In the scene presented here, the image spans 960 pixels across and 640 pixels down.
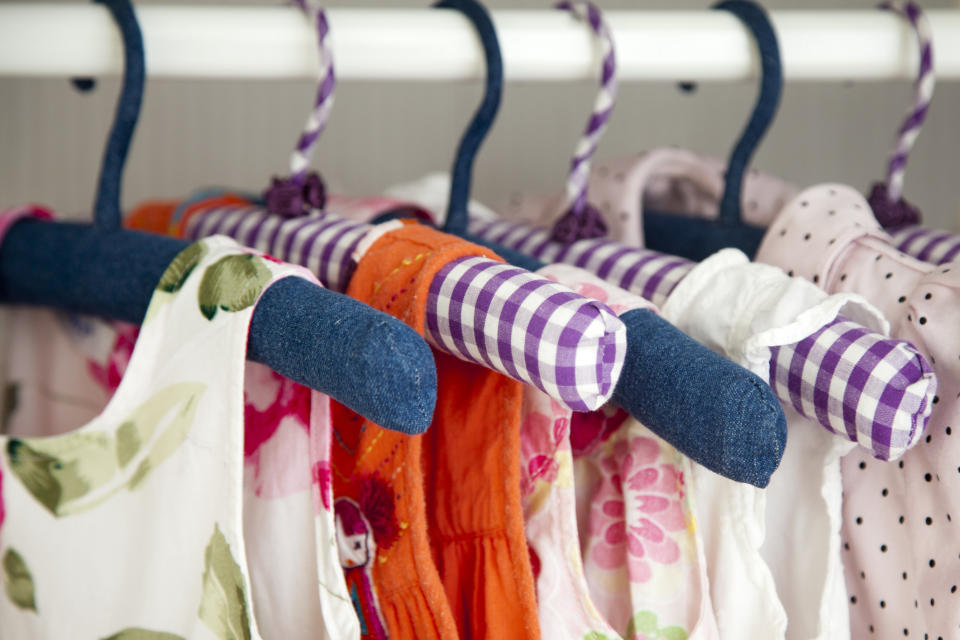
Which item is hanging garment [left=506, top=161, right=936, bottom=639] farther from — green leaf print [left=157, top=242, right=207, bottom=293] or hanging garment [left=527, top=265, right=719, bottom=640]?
green leaf print [left=157, top=242, right=207, bottom=293]

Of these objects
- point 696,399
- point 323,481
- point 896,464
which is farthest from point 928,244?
point 323,481

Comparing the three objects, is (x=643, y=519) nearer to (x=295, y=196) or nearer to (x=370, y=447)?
(x=370, y=447)

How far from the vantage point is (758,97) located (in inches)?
22.7

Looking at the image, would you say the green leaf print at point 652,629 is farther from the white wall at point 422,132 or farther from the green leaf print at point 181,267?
the white wall at point 422,132

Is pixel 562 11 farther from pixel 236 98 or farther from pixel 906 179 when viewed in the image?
pixel 906 179

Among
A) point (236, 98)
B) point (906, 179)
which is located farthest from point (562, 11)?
point (906, 179)

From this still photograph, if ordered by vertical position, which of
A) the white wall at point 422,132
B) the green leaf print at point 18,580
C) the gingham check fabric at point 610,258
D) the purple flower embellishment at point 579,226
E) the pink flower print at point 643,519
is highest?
the white wall at point 422,132

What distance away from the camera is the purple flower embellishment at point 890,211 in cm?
59

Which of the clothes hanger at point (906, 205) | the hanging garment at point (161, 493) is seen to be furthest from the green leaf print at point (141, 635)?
the clothes hanger at point (906, 205)

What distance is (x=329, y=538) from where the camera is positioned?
41 centimetres

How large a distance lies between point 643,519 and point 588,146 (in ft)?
0.76

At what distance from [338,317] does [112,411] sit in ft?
0.54

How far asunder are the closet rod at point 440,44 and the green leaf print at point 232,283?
5.4 inches

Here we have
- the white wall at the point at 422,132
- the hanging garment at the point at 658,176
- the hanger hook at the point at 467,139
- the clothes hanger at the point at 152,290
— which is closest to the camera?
the clothes hanger at the point at 152,290
